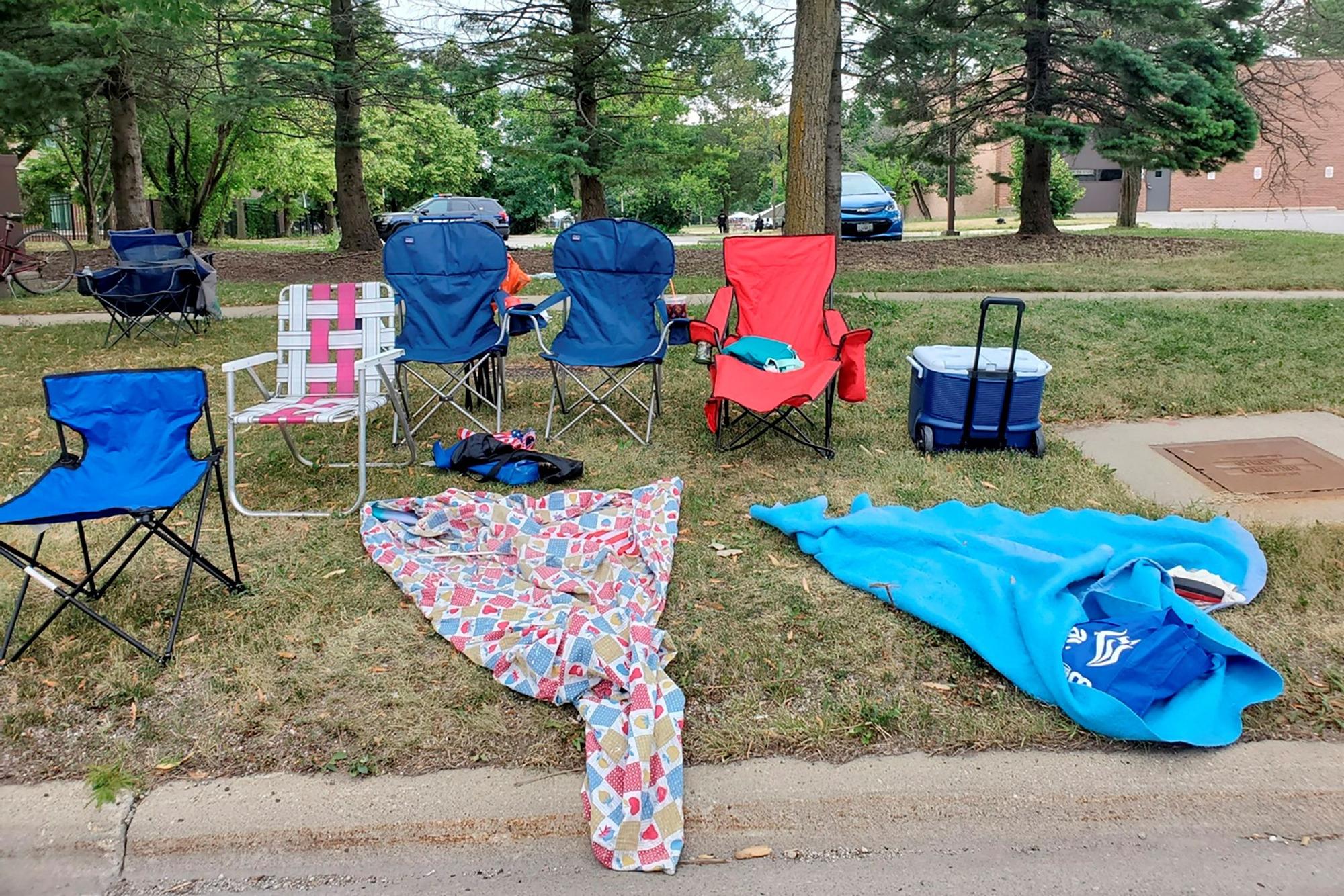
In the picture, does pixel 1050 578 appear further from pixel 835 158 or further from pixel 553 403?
pixel 835 158

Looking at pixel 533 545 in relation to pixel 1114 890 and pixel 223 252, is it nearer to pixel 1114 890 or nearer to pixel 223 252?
pixel 1114 890

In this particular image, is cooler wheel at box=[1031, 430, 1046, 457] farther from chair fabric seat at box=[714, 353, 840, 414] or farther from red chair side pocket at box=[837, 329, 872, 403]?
chair fabric seat at box=[714, 353, 840, 414]

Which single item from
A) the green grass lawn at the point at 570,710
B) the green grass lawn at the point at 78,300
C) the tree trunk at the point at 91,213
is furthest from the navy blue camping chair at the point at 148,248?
the tree trunk at the point at 91,213

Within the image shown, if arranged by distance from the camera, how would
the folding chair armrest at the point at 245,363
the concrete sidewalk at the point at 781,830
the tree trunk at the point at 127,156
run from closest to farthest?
1. the concrete sidewalk at the point at 781,830
2. the folding chair armrest at the point at 245,363
3. the tree trunk at the point at 127,156

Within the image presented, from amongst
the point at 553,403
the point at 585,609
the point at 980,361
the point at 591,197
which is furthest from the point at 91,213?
the point at 585,609

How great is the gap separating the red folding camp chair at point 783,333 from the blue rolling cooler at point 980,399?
0.34 metres

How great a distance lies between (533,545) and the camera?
11.9 ft

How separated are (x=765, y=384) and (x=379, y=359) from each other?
1.82 metres

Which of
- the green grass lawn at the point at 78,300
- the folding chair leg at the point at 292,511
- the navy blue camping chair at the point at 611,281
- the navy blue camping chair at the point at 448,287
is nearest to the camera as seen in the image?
the folding chair leg at the point at 292,511

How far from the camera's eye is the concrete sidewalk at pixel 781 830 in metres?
2.09

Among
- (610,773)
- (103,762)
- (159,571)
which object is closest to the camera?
(610,773)

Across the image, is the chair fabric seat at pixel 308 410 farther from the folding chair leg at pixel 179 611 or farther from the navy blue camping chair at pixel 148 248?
the navy blue camping chair at pixel 148 248

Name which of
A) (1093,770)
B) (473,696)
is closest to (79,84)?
(473,696)

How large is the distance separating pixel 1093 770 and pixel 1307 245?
14.3 meters
